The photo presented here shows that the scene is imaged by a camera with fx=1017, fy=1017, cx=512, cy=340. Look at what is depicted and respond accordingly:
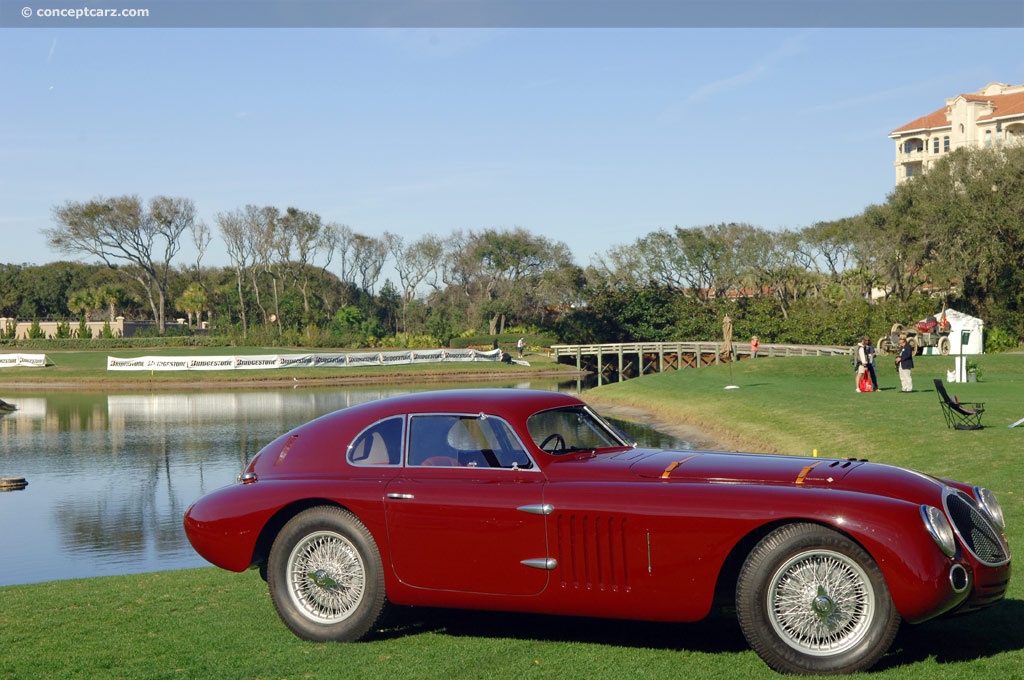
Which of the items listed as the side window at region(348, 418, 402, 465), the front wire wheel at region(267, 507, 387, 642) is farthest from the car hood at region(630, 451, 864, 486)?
the front wire wheel at region(267, 507, 387, 642)

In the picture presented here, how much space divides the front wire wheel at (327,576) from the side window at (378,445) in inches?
17.2

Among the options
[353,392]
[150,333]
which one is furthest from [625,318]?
[150,333]

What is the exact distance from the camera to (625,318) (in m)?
95.9

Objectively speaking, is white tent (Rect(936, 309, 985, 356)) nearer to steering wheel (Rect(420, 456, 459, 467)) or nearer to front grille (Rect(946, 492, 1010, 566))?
front grille (Rect(946, 492, 1010, 566))

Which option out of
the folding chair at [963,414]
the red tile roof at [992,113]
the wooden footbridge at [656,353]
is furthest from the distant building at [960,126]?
the folding chair at [963,414]

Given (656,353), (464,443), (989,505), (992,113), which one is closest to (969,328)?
(656,353)

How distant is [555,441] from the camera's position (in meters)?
7.39

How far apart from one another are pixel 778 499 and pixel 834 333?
6815cm

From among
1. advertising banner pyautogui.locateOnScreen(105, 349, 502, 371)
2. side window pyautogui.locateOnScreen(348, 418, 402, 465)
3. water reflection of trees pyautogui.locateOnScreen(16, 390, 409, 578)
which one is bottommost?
water reflection of trees pyautogui.locateOnScreen(16, 390, 409, 578)

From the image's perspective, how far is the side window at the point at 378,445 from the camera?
24.7 feet

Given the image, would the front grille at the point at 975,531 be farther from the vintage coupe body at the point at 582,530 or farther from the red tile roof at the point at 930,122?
the red tile roof at the point at 930,122

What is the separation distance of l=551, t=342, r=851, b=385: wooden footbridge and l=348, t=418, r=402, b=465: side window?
183 ft

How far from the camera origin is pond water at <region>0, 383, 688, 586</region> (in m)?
A: 15.8

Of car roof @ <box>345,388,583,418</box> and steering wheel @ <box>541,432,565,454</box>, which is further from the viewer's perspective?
car roof @ <box>345,388,583,418</box>
